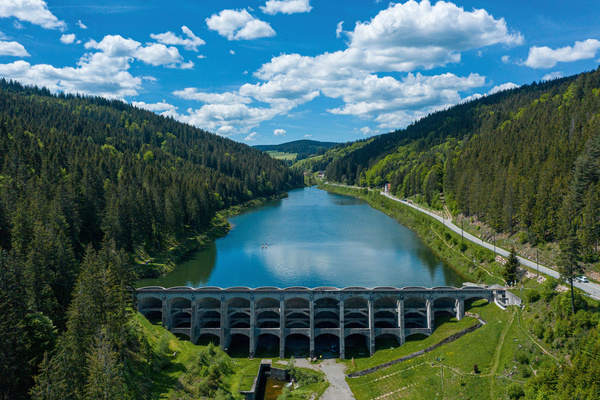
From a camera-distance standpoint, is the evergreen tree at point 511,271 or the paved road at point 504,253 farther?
the evergreen tree at point 511,271

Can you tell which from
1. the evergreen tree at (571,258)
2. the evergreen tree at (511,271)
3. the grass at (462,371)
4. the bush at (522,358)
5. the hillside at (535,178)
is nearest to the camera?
the grass at (462,371)

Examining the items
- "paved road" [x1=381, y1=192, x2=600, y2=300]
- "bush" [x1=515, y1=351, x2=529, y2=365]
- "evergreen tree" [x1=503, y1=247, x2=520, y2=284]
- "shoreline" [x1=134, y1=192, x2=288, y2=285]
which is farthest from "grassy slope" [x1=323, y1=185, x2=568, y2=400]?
"shoreline" [x1=134, y1=192, x2=288, y2=285]

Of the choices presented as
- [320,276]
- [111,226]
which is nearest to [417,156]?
[320,276]

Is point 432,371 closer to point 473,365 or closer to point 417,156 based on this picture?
point 473,365

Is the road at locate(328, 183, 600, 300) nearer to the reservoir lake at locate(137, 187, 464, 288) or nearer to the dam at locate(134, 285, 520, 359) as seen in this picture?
the dam at locate(134, 285, 520, 359)

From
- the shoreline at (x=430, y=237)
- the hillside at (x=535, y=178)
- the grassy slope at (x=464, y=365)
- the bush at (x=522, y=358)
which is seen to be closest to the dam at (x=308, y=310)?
the grassy slope at (x=464, y=365)

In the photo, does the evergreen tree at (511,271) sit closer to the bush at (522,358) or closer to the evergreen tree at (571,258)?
the evergreen tree at (571,258)
